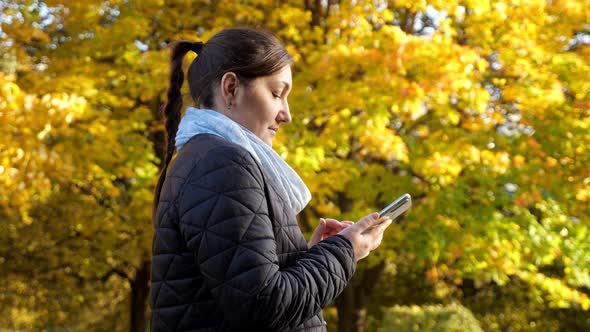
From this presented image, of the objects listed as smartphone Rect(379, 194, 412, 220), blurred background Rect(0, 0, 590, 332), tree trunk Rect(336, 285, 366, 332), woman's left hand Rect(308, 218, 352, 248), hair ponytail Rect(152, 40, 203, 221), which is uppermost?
hair ponytail Rect(152, 40, 203, 221)

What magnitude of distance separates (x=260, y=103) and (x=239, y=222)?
391 mm

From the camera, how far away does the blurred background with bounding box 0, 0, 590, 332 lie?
281 inches

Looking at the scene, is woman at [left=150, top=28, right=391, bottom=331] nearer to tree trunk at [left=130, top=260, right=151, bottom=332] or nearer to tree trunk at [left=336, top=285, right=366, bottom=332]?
tree trunk at [left=336, top=285, right=366, bottom=332]

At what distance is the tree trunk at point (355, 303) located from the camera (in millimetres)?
11227

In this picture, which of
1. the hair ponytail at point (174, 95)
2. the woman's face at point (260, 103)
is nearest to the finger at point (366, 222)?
the woman's face at point (260, 103)

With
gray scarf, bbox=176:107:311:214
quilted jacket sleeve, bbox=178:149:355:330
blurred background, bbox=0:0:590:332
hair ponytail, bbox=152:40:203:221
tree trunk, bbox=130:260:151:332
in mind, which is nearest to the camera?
quilted jacket sleeve, bbox=178:149:355:330

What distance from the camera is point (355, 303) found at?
11531 mm

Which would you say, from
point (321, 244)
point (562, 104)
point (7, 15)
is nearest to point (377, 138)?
point (562, 104)

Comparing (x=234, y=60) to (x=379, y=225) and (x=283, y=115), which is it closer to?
(x=283, y=115)

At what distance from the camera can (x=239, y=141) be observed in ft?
5.93

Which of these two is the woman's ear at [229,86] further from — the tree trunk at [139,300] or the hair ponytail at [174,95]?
the tree trunk at [139,300]

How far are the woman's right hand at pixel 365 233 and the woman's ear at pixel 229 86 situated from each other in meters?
0.45

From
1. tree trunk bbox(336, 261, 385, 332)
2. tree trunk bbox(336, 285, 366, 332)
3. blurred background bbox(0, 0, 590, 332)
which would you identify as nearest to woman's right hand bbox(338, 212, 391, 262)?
blurred background bbox(0, 0, 590, 332)

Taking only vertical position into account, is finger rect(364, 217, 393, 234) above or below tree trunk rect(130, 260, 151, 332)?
above
